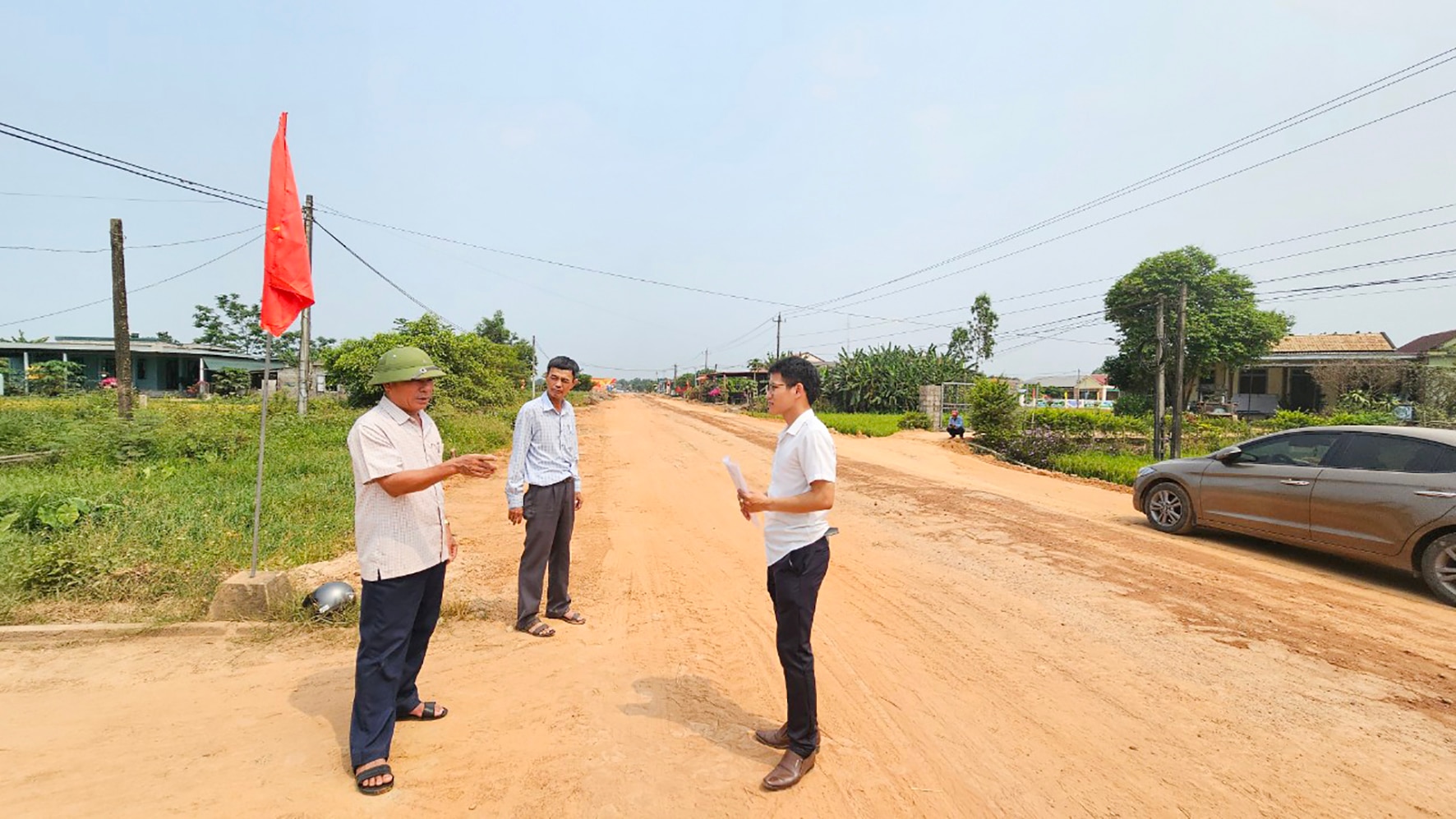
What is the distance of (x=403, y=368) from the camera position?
2801mm

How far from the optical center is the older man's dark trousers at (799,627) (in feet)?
8.69

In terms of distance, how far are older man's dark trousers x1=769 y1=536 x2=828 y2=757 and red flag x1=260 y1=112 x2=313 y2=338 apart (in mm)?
3785

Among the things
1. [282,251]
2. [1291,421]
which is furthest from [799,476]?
[1291,421]

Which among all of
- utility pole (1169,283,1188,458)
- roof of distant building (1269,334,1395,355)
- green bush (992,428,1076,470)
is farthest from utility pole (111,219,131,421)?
roof of distant building (1269,334,1395,355)

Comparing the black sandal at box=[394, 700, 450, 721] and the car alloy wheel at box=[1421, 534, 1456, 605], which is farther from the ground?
the car alloy wheel at box=[1421, 534, 1456, 605]

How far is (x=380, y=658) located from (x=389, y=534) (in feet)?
1.74

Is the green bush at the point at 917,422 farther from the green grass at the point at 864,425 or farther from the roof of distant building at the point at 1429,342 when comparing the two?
the roof of distant building at the point at 1429,342

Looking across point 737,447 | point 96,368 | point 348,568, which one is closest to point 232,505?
point 348,568

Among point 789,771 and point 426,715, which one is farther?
point 426,715

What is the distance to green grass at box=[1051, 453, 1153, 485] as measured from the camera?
40.1 feet

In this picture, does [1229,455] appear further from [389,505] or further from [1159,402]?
[1159,402]

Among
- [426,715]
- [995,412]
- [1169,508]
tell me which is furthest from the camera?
[995,412]

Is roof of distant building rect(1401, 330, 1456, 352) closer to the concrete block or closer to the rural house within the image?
the concrete block

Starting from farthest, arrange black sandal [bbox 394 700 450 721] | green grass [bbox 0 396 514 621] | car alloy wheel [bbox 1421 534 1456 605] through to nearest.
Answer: car alloy wheel [bbox 1421 534 1456 605], green grass [bbox 0 396 514 621], black sandal [bbox 394 700 450 721]
